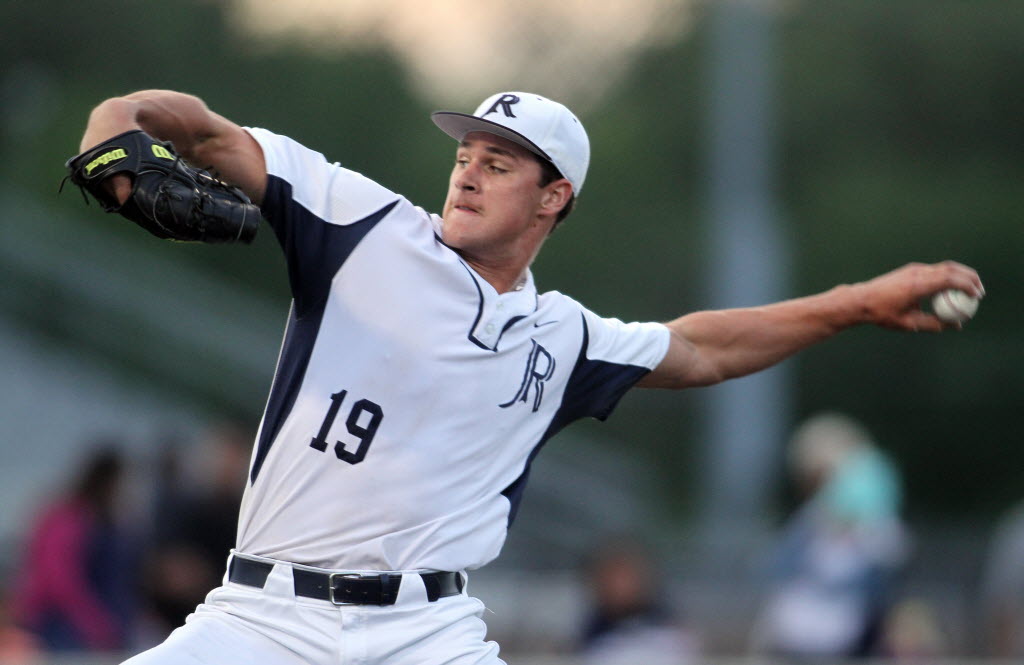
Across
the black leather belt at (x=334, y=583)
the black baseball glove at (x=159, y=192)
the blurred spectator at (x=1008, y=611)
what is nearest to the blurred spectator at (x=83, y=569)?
the black leather belt at (x=334, y=583)

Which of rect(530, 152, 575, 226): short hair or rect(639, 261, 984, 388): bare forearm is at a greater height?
rect(530, 152, 575, 226): short hair

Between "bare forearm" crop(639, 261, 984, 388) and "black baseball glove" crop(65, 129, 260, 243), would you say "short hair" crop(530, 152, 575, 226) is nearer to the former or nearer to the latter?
"bare forearm" crop(639, 261, 984, 388)

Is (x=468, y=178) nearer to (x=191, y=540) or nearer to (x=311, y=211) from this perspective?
(x=311, y=211)

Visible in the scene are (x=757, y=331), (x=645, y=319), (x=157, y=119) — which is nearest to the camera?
(x=157, y=119)

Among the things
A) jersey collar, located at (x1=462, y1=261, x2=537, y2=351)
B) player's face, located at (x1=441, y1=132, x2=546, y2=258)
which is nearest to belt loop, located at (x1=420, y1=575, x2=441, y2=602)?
jersey collar, located at (x1=462, y1=261, x2=537, y2=351)

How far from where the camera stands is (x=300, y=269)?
14.3 feet

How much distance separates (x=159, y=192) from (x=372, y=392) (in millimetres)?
865

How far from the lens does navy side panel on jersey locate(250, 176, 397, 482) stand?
4.32 metres

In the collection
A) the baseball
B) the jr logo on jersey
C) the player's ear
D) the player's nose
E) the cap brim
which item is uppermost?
the cap brim

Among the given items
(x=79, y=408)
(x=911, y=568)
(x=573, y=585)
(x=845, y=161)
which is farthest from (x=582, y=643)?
(x=845, y=161)

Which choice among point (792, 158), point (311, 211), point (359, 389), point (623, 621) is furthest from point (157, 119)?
point (792, 158)

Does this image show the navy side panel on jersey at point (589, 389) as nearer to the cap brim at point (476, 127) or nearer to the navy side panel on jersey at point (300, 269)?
the cap brim at point (476, 127)

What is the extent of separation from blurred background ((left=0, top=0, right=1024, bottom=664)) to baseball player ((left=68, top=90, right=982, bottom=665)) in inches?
175

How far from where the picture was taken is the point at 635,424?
24234 mm
